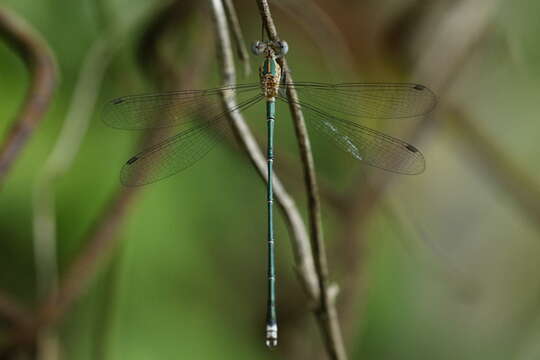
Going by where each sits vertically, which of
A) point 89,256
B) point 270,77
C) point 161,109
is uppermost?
point 270,77

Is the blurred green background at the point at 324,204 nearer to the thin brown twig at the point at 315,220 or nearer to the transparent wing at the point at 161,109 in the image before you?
the transparent wing at the point at 161,109

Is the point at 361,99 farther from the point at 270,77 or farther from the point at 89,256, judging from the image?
the point at 89,256

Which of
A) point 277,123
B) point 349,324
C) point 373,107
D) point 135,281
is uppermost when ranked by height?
point 373,107

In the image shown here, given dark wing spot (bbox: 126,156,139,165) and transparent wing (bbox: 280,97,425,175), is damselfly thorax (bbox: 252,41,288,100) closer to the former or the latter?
transparent wing (bbox: 280,97,425,175)

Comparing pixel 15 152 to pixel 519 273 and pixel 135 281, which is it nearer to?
pixel 135 281

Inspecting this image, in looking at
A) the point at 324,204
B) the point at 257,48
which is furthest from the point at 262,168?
the point at 324,204

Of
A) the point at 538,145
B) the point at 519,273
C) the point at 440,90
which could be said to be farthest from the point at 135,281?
the point at 538,145

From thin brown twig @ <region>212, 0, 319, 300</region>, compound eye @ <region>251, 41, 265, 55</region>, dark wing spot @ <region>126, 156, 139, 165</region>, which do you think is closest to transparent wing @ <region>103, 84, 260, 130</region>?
dark wing spot @ <region>126, 156, 139, 165</region>
